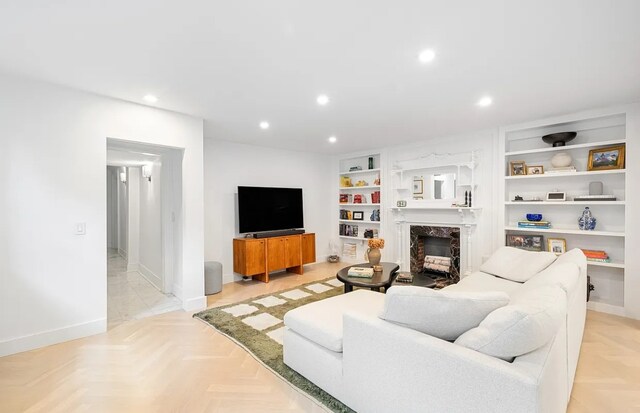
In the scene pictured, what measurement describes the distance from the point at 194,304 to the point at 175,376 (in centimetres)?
150

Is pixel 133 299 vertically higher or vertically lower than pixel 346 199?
lower

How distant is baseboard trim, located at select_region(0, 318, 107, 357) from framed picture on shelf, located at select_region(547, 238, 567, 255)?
209 inches

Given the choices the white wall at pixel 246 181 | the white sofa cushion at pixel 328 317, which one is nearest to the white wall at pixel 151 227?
the white wall at pixel 246 181

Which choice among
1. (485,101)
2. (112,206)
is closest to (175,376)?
(485,101)

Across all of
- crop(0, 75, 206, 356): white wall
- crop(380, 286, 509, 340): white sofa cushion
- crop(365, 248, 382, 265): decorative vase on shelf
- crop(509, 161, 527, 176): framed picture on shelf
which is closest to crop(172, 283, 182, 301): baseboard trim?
crop(0, 75, 206, 356): white wall

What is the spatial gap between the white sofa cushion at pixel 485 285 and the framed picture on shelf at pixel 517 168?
1634mm

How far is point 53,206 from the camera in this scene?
2793mm

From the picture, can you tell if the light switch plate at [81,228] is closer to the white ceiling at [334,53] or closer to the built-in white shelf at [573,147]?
the white ceiling at [334,53]

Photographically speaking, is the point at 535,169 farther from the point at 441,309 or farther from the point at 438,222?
the point at 441,309

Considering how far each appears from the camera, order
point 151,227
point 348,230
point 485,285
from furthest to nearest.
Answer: point 348,230, point 151,227, point 485,285

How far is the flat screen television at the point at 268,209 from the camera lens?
201 inches

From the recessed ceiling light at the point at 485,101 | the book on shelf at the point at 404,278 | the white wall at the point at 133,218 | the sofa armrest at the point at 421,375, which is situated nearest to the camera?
the sofa armrest at the point at 421,375

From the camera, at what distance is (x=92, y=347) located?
2719 mm

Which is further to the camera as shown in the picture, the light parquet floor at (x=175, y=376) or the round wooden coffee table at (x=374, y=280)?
the round wooden coffee table at (x=374, y=280)
